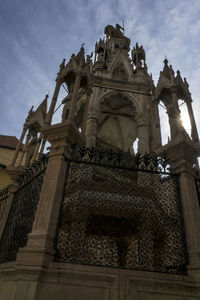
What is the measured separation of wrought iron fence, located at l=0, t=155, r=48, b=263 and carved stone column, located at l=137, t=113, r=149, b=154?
22.9 ft

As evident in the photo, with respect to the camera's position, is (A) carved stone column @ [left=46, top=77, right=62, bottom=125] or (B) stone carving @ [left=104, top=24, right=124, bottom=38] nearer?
(A) carved stone column @ [left=46, top=77, right=62, bottom=125]

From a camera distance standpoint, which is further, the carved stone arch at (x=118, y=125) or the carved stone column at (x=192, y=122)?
the carved stone arch at (x=118, y=125)

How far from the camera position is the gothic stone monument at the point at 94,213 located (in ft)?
11.1

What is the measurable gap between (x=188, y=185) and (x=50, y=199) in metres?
2.82

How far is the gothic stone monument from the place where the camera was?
3387 mm

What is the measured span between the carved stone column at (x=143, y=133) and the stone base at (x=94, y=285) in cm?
827

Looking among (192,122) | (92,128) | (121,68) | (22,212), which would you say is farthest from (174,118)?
(121,68)

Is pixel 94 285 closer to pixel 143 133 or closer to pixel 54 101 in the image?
pixel 54 101

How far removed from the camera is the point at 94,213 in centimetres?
792

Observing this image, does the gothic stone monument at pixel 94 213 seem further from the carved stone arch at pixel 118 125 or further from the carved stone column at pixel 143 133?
the carved stone arch at pixel 118 125

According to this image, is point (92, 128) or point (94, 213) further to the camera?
point (92, 128)

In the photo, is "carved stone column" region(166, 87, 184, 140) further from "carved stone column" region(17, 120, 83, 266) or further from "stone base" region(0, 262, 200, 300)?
"stone base" region(0, 262, 200, 300)

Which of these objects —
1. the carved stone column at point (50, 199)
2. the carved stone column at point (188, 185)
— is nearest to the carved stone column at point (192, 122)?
the carved stone column at point (188, 185)

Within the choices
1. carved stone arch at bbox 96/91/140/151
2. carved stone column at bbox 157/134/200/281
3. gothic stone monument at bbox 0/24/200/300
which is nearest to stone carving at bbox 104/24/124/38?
carved stone arch at bbox 96/91/140/151
